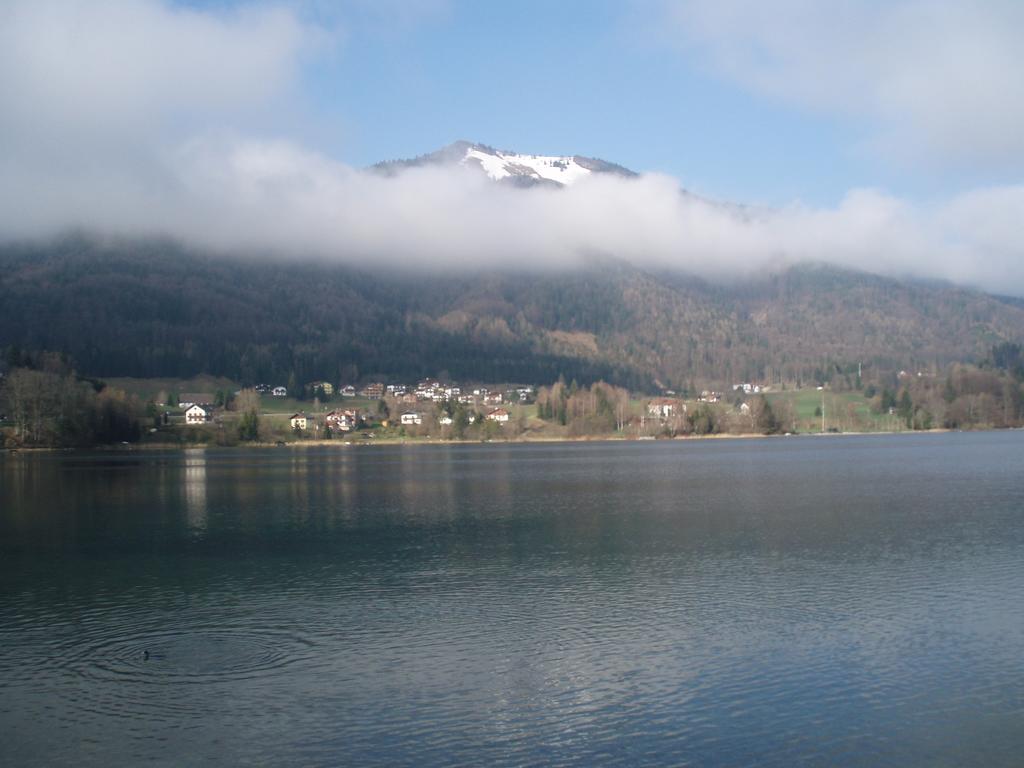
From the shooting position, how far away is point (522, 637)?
22.8 m

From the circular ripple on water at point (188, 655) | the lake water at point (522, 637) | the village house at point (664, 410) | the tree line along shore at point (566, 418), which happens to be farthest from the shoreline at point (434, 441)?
the circular ripple on water at point (188, 655)

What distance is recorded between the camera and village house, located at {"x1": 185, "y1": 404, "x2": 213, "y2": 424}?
6826 inches

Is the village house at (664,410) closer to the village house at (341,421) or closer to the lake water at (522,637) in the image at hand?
the village house at (341,421)

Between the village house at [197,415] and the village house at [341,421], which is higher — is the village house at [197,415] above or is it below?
above

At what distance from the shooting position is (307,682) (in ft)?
63.8

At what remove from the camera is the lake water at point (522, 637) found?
53.3ft

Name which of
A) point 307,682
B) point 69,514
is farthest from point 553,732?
point 69,514

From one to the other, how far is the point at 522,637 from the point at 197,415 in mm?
165890

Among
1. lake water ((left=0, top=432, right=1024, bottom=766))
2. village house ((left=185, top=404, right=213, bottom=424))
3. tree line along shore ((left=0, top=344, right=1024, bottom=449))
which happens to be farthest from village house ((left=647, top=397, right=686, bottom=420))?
lake water ((left=0, top=432, right=1024, bottom=766))

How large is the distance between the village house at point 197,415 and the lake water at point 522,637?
127430 millimetres

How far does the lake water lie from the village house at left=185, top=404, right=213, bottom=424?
12743cm

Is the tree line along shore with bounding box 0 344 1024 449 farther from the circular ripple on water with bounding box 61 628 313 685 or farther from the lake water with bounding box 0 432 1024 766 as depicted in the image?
the circular ripple on water with bounding box 61 628 313 685

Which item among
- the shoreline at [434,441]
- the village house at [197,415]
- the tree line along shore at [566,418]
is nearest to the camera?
the shoreline at [434,441]

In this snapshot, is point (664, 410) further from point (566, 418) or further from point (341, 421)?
point (341, 421)
